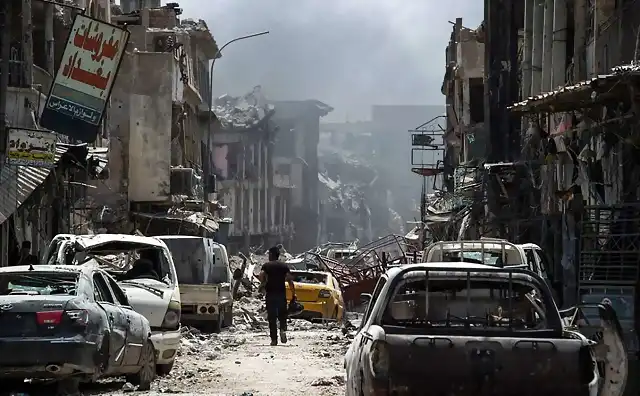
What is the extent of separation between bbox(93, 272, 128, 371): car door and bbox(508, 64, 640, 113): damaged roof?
6.90 metres

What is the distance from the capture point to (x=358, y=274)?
46.5m

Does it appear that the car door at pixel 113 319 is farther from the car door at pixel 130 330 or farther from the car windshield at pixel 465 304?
the car windshield at pixel 465 304

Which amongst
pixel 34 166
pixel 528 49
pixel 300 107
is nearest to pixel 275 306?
pixel 34 166

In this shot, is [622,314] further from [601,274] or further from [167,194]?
[167,194]

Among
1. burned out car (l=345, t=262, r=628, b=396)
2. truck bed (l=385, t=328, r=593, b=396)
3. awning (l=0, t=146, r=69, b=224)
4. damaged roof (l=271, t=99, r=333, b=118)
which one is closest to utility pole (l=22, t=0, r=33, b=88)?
awning (l=0, t=146, r=69, b=224)

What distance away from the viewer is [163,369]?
15.6 metres

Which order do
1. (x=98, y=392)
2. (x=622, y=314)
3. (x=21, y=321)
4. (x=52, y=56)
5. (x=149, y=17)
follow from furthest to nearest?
(x=149, y=17)
(x=52, y=56)
(x=622, y=314)
(x=98, y=392)
(x=21, y=321)

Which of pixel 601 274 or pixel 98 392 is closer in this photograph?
pixel 98 392

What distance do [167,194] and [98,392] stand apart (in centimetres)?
3135

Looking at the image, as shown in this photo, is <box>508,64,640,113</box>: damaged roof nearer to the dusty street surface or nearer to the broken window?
the dusty street surface

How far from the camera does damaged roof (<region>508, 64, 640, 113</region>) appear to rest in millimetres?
15422

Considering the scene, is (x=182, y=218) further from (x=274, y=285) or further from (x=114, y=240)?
(x=114, y=240)

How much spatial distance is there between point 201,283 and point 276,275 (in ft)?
15.1

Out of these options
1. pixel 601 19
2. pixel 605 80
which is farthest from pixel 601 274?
pixel 601 19
